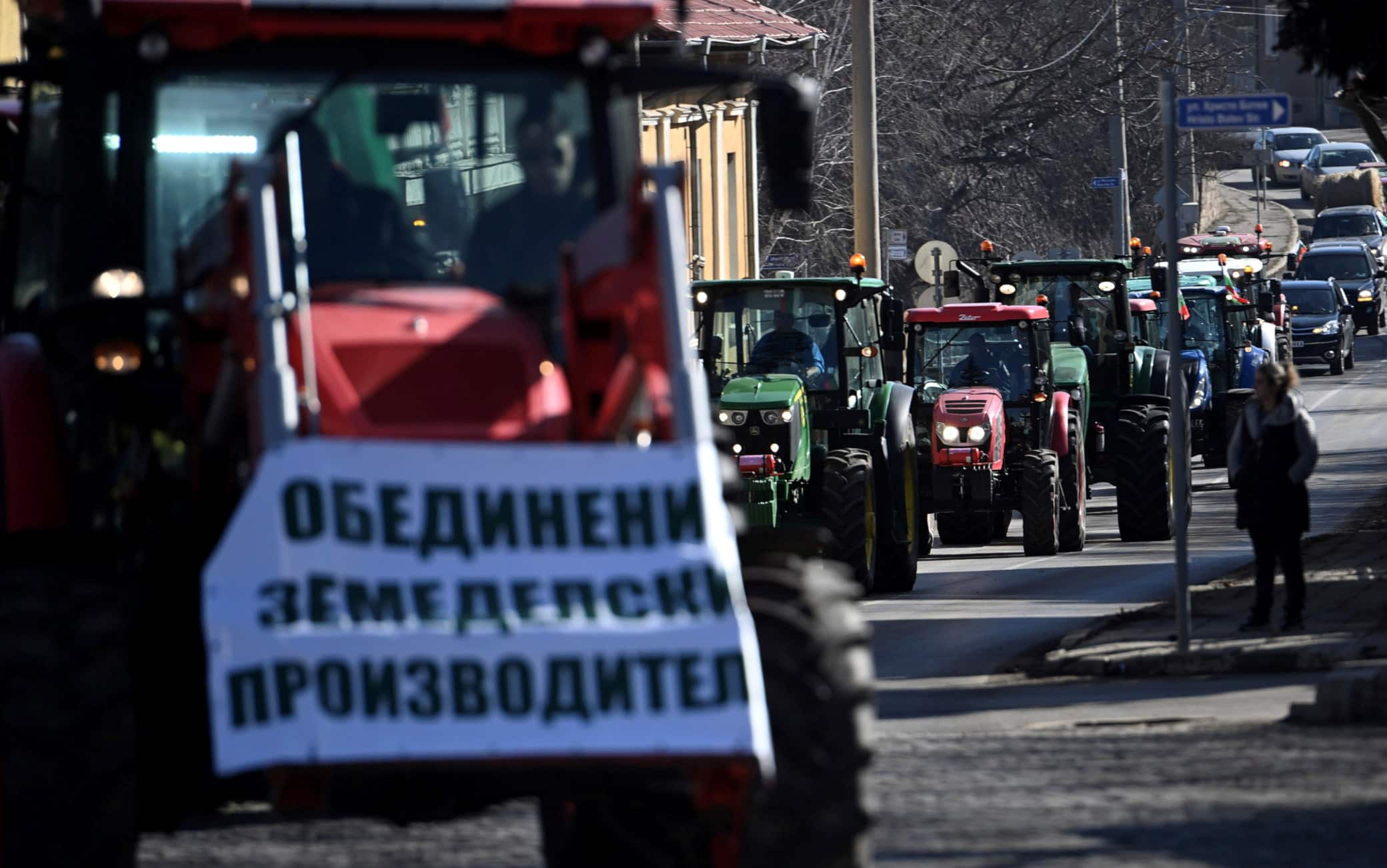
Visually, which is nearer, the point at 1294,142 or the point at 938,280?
the point at 938,280

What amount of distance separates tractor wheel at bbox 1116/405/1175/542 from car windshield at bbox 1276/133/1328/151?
67806mm

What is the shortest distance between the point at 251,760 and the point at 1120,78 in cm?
4390

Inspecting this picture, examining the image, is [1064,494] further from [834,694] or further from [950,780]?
[834,694]

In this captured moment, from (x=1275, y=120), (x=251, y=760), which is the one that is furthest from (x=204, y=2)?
(x=1275, y=120)

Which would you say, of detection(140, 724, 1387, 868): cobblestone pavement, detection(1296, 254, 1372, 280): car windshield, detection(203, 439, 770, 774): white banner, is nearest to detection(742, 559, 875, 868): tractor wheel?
detection(203, 439, 770, 774): white banner

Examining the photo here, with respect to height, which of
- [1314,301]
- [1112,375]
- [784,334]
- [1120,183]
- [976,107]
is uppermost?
[976,107]

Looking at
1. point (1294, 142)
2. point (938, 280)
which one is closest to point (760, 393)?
point (938, 280)

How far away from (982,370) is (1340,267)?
36.7 meters

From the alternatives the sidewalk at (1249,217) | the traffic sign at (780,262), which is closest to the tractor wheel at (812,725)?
the traffic sign at (780,262)

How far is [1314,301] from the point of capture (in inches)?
2002

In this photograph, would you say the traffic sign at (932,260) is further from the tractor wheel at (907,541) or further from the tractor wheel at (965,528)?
the tractor wheel at (907,541)

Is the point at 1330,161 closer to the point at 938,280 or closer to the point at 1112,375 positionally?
the point at 938,280

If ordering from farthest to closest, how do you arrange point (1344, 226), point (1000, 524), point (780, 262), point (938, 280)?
point (1344, 226) → point (780, 262) → point (938, 280) → point (1000, 524)

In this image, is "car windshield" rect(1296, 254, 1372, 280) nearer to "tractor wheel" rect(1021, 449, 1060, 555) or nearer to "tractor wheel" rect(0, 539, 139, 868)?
"tractor wheel" rect(1021, 449, 1060, 555)
